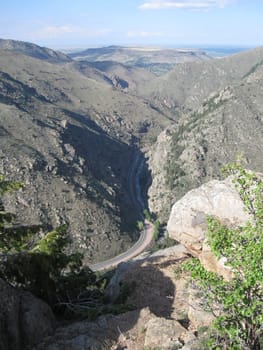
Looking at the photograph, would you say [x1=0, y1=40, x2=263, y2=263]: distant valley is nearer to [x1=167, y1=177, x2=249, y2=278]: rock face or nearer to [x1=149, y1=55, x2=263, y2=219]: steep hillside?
[x1=149, y1=55, x2=263, y2=219]: steep hillside

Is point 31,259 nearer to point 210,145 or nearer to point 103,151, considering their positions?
point 210,145

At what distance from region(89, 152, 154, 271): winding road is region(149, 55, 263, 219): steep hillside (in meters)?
4.80

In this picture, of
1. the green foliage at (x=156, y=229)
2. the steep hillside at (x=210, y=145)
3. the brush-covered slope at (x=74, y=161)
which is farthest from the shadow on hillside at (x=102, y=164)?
the steep hillside at (x=210, y=145)

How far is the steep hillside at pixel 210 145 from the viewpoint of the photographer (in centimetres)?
10750

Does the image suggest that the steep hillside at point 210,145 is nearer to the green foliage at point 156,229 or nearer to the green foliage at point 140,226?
the green foliage at point 156,229

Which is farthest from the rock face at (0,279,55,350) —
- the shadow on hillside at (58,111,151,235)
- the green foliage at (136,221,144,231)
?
the green foliage at (136,221,144,231)

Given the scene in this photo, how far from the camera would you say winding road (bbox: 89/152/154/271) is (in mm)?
73625

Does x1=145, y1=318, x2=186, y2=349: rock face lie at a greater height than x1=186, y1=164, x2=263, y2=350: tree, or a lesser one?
lesser

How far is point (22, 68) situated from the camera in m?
187

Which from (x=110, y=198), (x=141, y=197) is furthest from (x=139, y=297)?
(x=141, y=197)

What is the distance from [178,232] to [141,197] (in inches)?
3898

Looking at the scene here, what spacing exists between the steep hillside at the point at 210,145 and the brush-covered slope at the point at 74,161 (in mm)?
12511

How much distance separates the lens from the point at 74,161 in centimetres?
9950

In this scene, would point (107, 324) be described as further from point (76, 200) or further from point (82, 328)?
point (76, 200)
